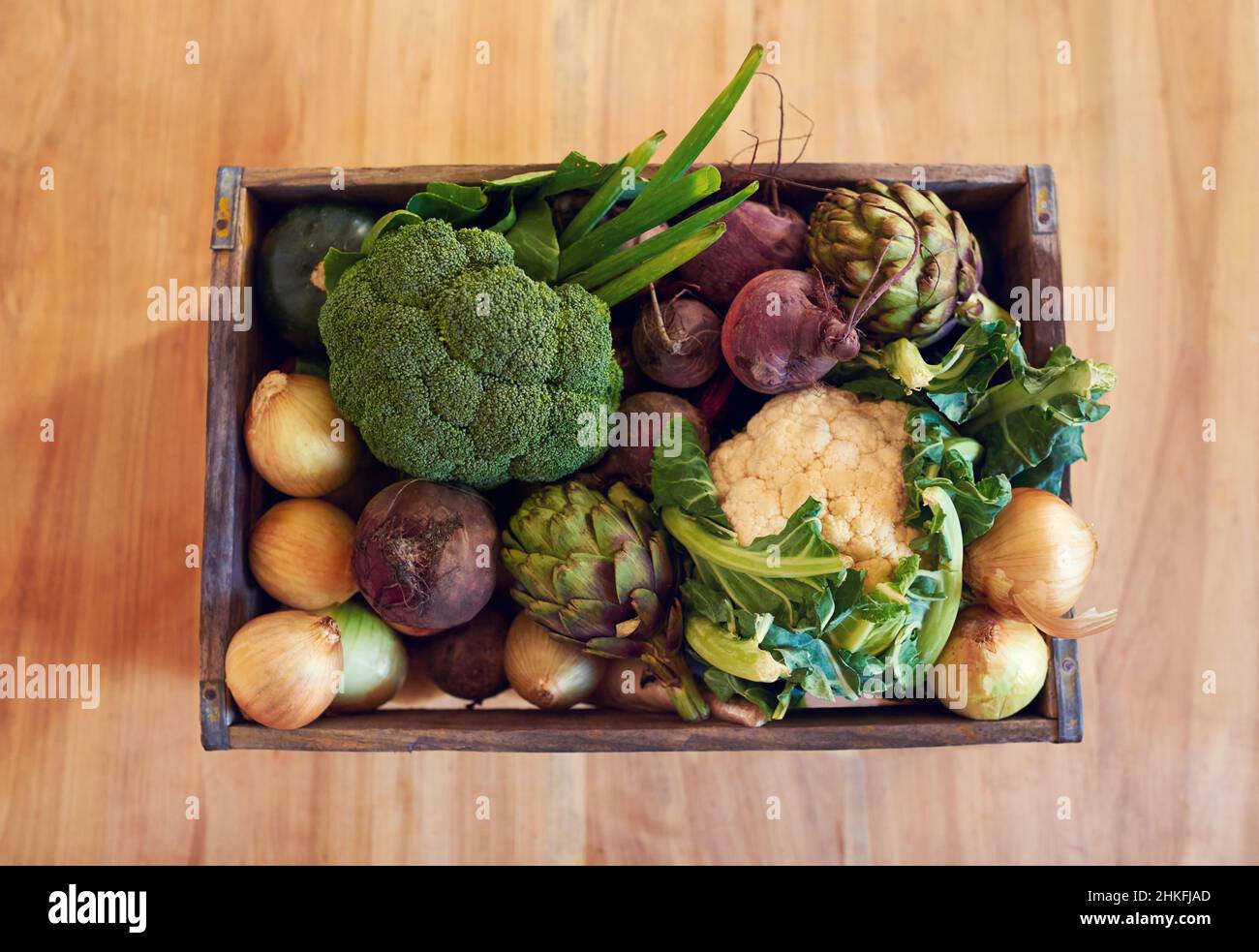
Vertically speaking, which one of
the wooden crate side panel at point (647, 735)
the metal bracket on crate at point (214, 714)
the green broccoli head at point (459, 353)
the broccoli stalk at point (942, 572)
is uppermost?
the green broccoli head at point (459, 353)

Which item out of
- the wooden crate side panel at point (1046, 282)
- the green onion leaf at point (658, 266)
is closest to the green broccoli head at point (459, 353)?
the green onion leaf at point (658, 266)

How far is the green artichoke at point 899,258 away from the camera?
1.01m

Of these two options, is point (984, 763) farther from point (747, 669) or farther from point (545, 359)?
point (545, 359)

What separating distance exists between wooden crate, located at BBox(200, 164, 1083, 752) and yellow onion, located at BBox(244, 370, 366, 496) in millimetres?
27

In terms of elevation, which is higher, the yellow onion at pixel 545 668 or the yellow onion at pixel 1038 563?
the yellow onion at pixel 1038 563

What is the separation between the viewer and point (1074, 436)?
1.06 meters

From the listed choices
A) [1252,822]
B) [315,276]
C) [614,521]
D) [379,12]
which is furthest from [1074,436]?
[379,12]

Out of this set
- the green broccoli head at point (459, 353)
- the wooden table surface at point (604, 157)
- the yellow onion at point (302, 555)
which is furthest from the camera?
the wooden table surface at point (604, 157)

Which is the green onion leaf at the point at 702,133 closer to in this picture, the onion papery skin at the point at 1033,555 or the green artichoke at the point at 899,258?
the green artichoke at the point at 899,258

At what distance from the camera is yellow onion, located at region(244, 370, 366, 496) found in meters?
1.06

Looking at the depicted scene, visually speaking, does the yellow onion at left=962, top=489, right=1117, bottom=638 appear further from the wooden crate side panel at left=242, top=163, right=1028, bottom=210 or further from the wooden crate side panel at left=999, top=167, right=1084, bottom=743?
the wooden crate side panel at left=242, top=163, right=1028, bottom=210

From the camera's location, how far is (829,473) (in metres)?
1.03

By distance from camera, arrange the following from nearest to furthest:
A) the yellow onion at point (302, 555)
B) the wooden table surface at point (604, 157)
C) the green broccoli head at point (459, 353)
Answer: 1. the green broccoli head at point (459, 353)
2. the yellow onion at point (302, 555)
3. the wooden table surface at point (604, 157)

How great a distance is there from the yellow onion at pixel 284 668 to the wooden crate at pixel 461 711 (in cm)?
2
